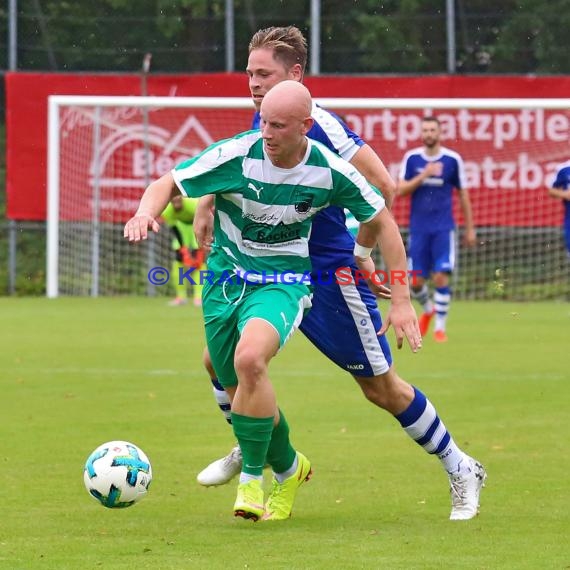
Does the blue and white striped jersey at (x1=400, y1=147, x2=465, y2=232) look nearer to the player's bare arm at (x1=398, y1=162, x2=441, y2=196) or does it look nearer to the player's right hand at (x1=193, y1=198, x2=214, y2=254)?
the player's bare arm at (x1=398, y1=162, x2=441, y2=196)

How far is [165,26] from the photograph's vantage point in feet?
68.5

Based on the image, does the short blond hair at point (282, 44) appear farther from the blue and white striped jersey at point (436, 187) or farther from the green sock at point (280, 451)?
the blue and white striped jersey at point (436, 187)

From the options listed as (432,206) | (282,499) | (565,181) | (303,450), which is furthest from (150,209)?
(565,181)

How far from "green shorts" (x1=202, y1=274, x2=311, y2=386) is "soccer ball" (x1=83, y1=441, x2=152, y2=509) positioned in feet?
1.86

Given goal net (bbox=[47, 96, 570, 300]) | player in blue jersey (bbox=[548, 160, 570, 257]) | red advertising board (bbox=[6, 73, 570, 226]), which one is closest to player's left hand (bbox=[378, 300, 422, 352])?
player in blue jersey (bbox=[548, 160, 570, 257])

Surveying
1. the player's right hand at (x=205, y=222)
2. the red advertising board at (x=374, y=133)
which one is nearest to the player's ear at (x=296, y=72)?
the player's right hand at (x=205, y=222)

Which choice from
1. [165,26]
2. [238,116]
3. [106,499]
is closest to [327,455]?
[106,499]

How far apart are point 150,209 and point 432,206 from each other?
31.1 feet

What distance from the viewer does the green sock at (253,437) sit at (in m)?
5.39

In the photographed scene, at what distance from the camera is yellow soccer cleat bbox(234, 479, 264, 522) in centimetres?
537

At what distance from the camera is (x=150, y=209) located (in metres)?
5.30

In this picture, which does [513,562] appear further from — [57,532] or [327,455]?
[327,455]

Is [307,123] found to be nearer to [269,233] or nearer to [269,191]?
[269,191]

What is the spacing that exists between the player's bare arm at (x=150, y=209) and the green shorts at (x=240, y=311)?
0.48 meters
